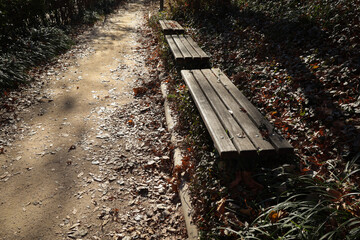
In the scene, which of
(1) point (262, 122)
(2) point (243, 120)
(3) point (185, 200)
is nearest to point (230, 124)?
(2) point (243, 120)

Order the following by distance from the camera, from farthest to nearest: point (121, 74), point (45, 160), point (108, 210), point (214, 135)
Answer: point (121, 74)
point (45, 160)
point (108, 210)
point (214, 135)

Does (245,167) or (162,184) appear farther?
(162,184)

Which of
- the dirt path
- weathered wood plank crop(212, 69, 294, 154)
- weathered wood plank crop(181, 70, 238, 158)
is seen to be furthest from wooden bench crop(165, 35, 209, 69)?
A: weathered wood plank crop(212, 69, 294, 154)

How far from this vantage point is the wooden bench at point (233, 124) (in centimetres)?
203

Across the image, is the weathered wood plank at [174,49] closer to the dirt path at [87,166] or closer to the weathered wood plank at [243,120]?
the dirt path at [87,166]

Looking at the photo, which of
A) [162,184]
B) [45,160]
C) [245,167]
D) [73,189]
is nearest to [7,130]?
[45,160]

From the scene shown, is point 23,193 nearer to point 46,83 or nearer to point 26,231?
point 26,231

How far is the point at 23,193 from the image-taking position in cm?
278

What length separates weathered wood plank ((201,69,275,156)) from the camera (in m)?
2.04

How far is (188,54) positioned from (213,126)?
258 centimetres

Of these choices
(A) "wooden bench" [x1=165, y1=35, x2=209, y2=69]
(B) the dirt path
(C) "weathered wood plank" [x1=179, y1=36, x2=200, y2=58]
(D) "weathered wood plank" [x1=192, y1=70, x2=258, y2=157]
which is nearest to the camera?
(D) "weathered wood plank" [x1=192, y1=70, x2=258, y2=157]

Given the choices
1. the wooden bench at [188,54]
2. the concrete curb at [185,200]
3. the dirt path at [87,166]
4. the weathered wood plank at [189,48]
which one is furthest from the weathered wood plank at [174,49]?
the concrete curb at [185,200]

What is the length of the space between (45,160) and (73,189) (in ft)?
2.63

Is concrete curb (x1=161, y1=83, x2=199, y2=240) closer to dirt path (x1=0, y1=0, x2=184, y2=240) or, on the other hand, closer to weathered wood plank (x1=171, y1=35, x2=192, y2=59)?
dirt path (x1=0, y1=0, x2=184, y2=240)
